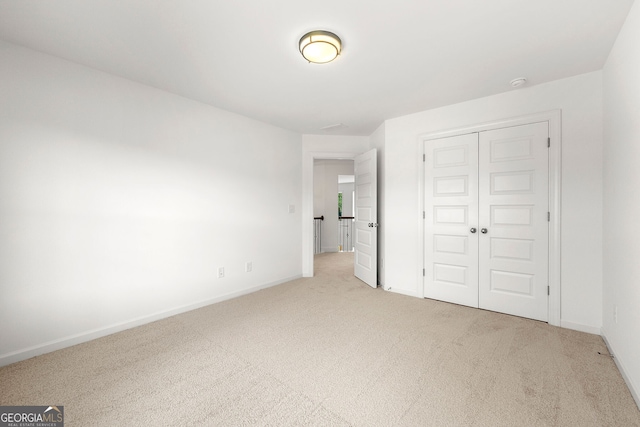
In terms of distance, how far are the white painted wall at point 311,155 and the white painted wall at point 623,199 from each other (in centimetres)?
302

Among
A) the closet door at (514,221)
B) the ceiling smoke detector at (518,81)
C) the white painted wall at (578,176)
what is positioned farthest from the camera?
the closet door at (514,221)

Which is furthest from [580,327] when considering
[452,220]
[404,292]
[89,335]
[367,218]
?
[89,335]

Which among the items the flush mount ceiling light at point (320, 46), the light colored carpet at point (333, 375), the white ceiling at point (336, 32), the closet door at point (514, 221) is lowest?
the light colored carpet at point (333, 375)

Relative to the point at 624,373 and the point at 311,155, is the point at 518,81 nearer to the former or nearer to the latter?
the point at 624,373

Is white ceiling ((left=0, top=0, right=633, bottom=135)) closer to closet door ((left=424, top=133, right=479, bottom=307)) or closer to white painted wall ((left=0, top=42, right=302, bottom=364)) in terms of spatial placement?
white painted wall ((left=0, top=42, right=302, bottom=364))

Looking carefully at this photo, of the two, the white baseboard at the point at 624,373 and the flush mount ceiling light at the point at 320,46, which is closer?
the white baseboard at the point at 624,373

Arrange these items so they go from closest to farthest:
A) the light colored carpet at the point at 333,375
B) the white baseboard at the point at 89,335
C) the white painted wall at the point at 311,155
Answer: the light colored carpet at the point at 333,375 → the white baseboard at the point at 89,335 → the white painted wall at the point at 311,155

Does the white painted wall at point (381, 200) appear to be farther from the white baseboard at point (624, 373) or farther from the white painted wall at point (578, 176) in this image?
the white baseboard at point (624, 373)

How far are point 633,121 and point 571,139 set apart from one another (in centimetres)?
99

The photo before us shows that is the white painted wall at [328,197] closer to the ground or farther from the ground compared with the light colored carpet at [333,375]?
farther from the ground

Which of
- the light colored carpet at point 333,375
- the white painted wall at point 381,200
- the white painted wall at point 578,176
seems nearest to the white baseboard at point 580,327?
the white painted wall at point 578,176

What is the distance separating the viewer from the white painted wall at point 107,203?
6.95 feet

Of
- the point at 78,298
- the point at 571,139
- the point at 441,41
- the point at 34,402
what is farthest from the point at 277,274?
the point at 571,139

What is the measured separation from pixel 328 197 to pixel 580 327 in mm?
6122
